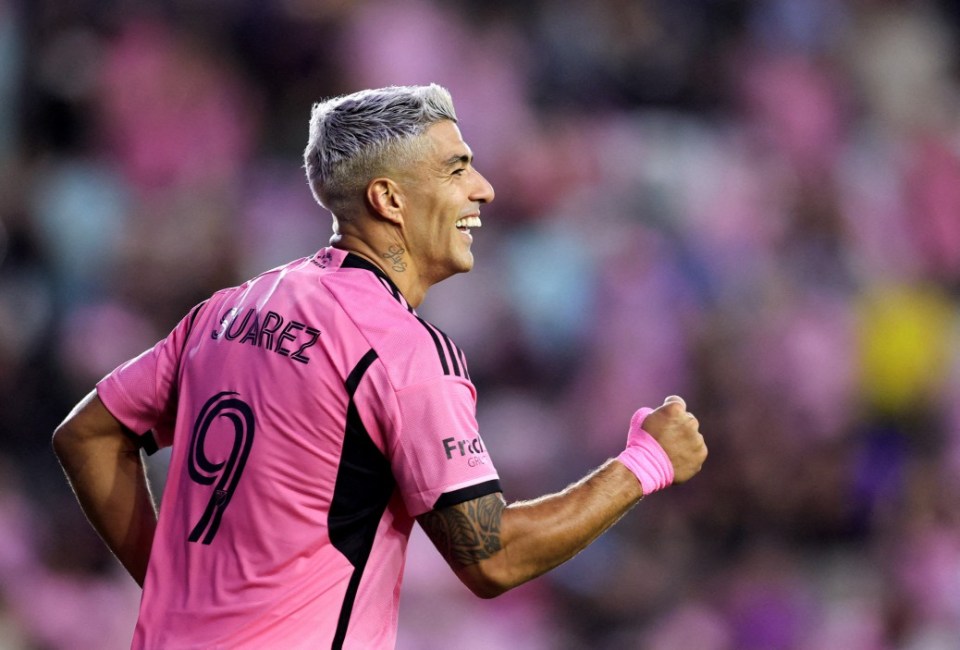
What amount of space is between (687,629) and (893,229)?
3.60 m

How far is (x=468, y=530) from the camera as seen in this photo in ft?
10.9

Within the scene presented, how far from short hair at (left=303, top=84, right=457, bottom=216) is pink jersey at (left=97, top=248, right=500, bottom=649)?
326mm

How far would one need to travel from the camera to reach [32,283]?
319 inches

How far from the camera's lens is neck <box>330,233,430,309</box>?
12.4 feet

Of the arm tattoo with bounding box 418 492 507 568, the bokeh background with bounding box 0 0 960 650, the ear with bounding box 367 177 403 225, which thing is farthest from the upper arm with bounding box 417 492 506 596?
the bokeh background with bounding box 0 0 960 650

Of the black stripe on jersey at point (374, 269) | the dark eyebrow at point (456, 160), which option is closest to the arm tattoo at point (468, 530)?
the black stripe on jersey at point (374, 269)

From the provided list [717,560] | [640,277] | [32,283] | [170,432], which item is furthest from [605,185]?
[170,432]

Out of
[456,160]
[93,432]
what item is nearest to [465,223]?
[456,160]

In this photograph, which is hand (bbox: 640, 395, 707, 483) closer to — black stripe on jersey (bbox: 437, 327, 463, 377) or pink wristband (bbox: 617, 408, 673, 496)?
pink wristband (bbox: 617, 408, 673, 496)

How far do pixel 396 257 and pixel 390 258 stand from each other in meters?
0.02

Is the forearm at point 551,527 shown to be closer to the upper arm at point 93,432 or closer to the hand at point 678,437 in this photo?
the hand at point 678,437

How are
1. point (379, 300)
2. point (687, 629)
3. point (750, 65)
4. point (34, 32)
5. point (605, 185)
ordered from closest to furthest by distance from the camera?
1. point (379, 300)
2. point (687, 629)
3. point (34, 32)
4. point (605, 185)
5. point (750, 65)

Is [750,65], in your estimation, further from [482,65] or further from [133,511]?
[133,511]

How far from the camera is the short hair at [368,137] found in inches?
148
